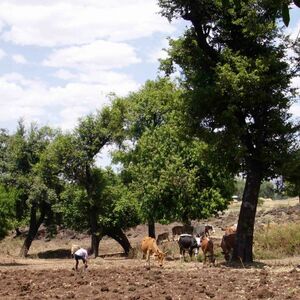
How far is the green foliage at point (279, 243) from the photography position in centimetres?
2372

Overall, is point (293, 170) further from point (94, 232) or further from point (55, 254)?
point (55, 254)

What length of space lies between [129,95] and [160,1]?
2253 cm

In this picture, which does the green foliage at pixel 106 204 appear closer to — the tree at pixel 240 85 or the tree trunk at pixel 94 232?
the tree trunk at pixel 94 232

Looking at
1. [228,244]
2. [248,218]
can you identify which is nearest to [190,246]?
[228,244]

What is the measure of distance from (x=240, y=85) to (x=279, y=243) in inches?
368

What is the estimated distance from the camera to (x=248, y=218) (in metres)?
19.5

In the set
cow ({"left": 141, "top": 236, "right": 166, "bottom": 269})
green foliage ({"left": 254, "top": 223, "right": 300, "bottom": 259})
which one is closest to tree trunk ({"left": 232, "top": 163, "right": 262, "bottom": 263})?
cow ({"left": 141, "top": 236, "right": 166, "bottom": 269})

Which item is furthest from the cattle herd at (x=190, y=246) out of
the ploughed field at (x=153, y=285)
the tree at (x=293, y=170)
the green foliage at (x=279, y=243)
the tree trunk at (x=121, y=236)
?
the tree trunk at (x=121, y=236)

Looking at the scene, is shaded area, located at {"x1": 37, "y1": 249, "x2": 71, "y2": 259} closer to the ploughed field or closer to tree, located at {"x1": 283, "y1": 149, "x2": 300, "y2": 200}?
tree, located at {"x1": 283, "y1": 149, "x2": 300, "y2": 200}

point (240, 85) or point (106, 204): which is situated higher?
point (240, 85)

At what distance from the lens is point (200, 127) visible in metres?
20.0

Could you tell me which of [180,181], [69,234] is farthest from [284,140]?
[69,234]

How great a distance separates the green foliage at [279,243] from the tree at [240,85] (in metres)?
4.71

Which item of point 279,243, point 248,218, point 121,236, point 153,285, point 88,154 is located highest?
point 88,154
